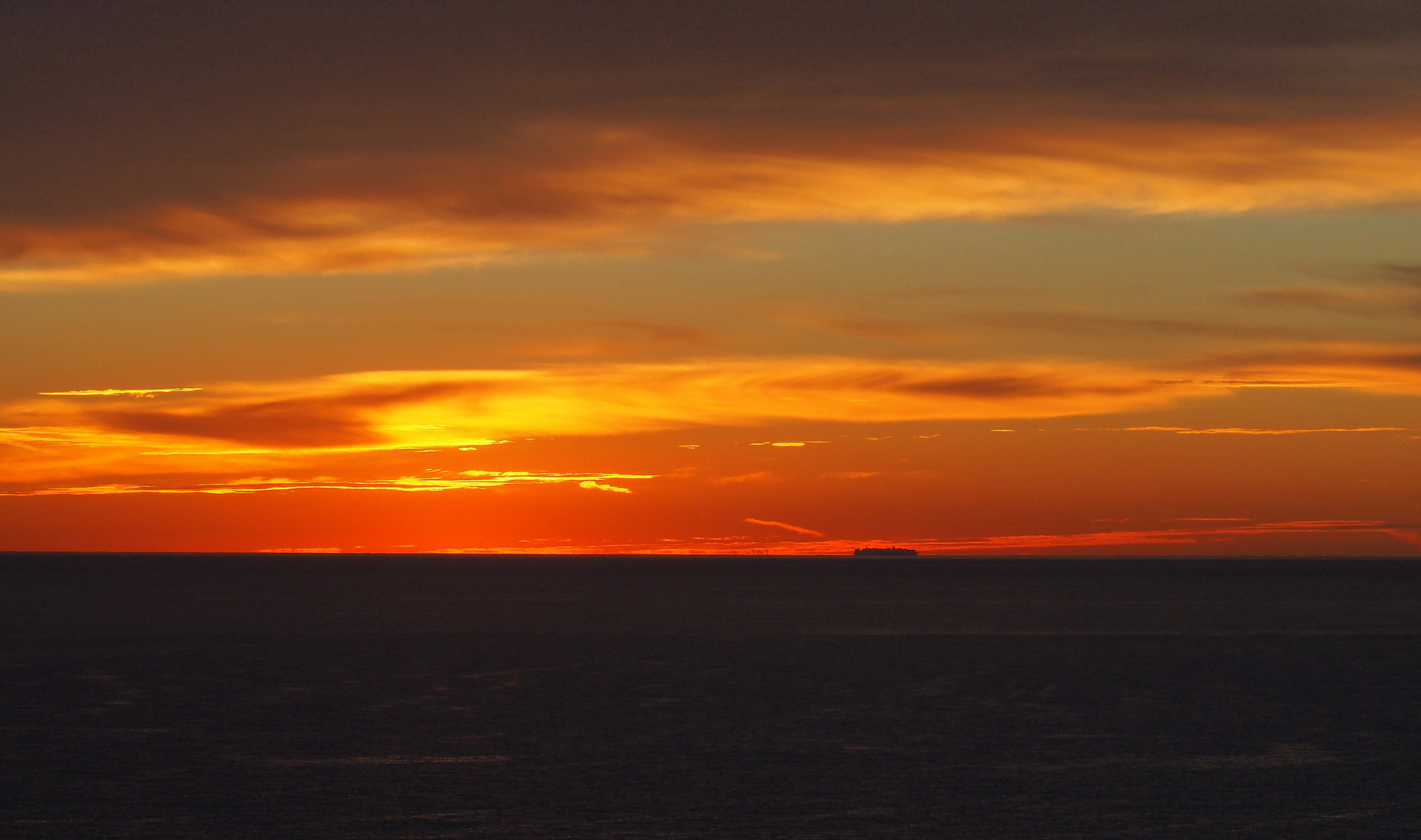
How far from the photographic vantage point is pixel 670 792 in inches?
1077

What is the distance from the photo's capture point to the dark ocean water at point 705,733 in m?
25.0

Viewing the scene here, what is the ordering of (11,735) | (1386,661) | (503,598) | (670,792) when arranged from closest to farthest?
(670,792) < (11,735) < (1386,661) < (503,598)

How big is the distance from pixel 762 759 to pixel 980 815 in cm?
698

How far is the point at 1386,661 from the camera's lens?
191 ft

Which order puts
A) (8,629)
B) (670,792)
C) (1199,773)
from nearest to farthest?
(670,792)
(1199,773)
(8,629)

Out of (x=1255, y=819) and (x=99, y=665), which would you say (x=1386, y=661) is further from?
(x=99, y=665)

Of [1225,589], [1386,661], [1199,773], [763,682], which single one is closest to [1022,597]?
[1225,589]

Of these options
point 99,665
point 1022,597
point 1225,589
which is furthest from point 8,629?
point 1225,589

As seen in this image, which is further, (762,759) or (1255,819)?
(762,759)

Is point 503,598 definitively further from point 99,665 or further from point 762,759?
point 762,759

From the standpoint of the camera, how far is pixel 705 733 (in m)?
35.8

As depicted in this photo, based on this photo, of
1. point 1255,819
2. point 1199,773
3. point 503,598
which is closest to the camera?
point 1255,819

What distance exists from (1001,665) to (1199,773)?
26.2m

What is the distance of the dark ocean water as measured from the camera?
82.1 ft
